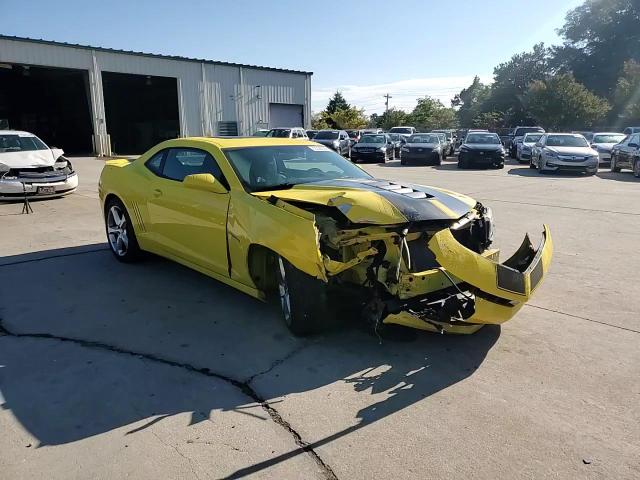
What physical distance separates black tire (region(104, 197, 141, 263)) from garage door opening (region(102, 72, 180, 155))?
2805 centimetres

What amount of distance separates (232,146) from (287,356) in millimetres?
2213

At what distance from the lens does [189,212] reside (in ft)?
15.7

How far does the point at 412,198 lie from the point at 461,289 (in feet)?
2.62

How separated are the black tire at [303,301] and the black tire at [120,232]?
2.70 m

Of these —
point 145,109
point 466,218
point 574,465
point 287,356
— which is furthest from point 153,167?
point 145,109

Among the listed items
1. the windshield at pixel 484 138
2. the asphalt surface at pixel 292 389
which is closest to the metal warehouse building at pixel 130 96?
the windshield at pixel 484 138

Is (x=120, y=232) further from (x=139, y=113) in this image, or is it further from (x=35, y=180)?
(x=139, y=113)

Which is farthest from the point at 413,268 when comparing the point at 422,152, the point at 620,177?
the point at 422,152

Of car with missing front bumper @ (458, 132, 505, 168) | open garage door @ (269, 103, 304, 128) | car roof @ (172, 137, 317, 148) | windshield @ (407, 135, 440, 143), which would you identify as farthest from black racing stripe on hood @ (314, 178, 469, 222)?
open garage door @ (269, 103, 304, 128)

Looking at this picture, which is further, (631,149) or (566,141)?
(566,141)

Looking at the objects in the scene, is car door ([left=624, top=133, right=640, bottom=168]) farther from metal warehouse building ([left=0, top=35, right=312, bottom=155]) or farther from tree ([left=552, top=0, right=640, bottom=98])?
tree ([left=552, top=0, right=640, bottom=98])

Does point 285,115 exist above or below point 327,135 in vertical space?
above

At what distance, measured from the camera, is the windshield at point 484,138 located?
73.2 ft

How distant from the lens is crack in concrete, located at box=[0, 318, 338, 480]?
258 centimetres
